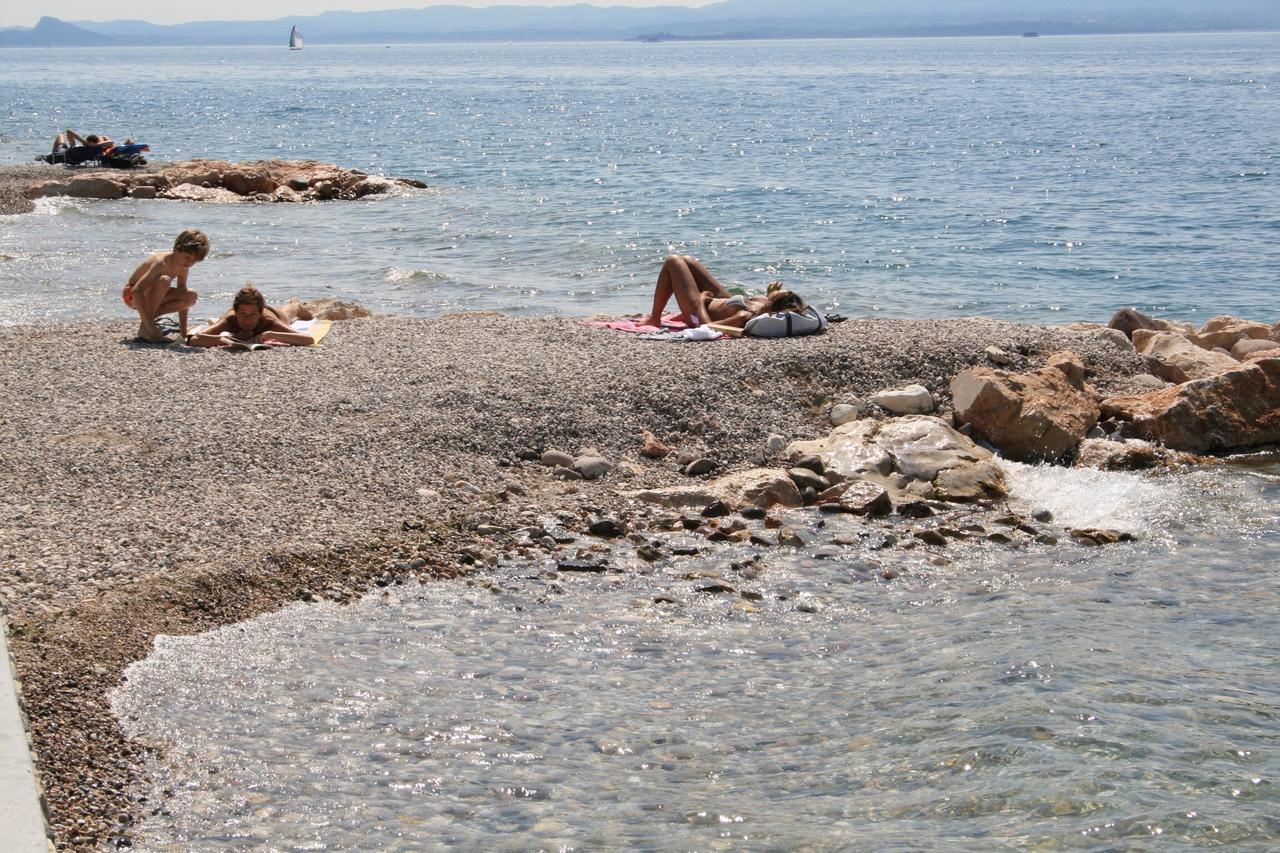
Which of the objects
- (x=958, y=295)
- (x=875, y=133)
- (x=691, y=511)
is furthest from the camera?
(x=875, y=133)

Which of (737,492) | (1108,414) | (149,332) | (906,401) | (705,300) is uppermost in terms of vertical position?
(705,300)

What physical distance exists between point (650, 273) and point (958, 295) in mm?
4865

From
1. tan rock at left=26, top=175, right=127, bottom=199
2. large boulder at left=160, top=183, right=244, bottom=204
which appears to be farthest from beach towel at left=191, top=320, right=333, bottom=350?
tan rock at left=26, top=175, right=127, bottom=199

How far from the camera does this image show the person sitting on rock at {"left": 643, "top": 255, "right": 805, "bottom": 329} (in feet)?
42.9

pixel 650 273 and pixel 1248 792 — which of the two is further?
pixel 650 273

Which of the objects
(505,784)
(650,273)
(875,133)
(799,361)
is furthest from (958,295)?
(875,133)

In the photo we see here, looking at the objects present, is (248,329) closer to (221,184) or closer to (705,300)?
(705,300)

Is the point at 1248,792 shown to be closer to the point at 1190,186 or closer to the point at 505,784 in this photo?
the point at 505,784

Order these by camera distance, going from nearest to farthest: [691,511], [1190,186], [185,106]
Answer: [691,511] < [1190,186] < [185,106]

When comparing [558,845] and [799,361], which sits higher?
[799,361]

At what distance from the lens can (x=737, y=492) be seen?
948cm

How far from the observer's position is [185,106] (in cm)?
6762

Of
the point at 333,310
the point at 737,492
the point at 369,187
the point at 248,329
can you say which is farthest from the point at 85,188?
the point at 737,492

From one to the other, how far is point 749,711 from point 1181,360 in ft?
27.1
